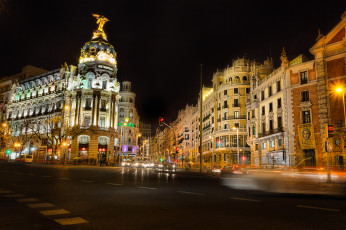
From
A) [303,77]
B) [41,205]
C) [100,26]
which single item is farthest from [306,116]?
[100,26]

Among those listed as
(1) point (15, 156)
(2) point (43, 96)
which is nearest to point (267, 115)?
(2) point (43, 96)

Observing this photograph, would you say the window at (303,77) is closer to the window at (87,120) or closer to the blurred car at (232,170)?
the blurred car at (232,170)

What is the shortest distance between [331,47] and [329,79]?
463 centimetres

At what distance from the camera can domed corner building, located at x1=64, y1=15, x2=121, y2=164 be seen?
64062mm

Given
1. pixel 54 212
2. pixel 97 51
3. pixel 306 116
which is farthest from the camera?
pixel 97 51

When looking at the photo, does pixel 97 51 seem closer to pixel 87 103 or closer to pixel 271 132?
pixel 87 103

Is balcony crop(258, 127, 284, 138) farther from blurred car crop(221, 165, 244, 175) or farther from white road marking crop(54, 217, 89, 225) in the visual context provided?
white road marking crop(54, 217, 89, 225)

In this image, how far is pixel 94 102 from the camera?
216 feet

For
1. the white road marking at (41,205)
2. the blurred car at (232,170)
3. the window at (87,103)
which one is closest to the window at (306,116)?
the blurred car at (232,170)

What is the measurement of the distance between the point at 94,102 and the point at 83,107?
2.95 meters

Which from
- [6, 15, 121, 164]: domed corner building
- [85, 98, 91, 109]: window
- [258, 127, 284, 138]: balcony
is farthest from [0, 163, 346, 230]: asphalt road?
[85, 98, 91, 109]: window

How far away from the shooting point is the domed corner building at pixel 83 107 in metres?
64.0

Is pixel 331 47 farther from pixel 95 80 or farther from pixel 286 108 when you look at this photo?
pixel 95 80

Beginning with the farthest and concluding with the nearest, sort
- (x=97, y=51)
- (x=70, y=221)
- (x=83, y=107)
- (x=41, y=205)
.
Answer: (x=97, y=51)
(x=83, y=107)
(x=41, y=205)
(x=70, y=221)
